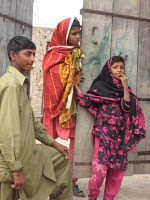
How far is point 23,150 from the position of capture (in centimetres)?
237

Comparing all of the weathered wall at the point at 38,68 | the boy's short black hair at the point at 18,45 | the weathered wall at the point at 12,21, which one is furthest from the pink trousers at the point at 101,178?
the weathered wall at the point at 38,68

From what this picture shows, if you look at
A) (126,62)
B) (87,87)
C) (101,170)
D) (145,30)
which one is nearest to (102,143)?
(101,170)

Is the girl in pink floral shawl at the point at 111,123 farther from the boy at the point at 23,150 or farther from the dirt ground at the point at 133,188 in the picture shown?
the boy at the point at 23,150

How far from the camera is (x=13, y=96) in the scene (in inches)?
89.7

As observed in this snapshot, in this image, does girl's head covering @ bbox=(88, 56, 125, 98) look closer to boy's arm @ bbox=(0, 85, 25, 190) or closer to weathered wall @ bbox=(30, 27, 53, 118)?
boy's arm @ bbox=(0, 85, 25, 190)

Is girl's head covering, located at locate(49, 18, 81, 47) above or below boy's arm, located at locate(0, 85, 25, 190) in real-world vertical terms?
above

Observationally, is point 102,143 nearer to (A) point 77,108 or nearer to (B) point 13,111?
(A) point 77,108

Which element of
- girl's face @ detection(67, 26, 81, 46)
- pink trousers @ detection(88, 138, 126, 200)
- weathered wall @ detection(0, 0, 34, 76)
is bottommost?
pink trousers @ detection(88, 138, 126, 200)

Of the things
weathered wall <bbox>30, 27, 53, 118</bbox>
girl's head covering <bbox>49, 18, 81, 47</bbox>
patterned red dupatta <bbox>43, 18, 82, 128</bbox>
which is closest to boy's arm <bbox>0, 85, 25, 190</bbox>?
patterned red dupatta <bbox>43, 18, 82, 128</bbox>

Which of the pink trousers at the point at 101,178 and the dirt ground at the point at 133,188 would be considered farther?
the dirt ground at the point at 133,188

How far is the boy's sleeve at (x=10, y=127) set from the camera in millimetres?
2211

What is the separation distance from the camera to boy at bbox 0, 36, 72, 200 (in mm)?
2236

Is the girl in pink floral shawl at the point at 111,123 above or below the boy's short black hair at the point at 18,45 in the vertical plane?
below

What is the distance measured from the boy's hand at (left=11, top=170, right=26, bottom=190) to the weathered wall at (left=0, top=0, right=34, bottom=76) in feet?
7.53
